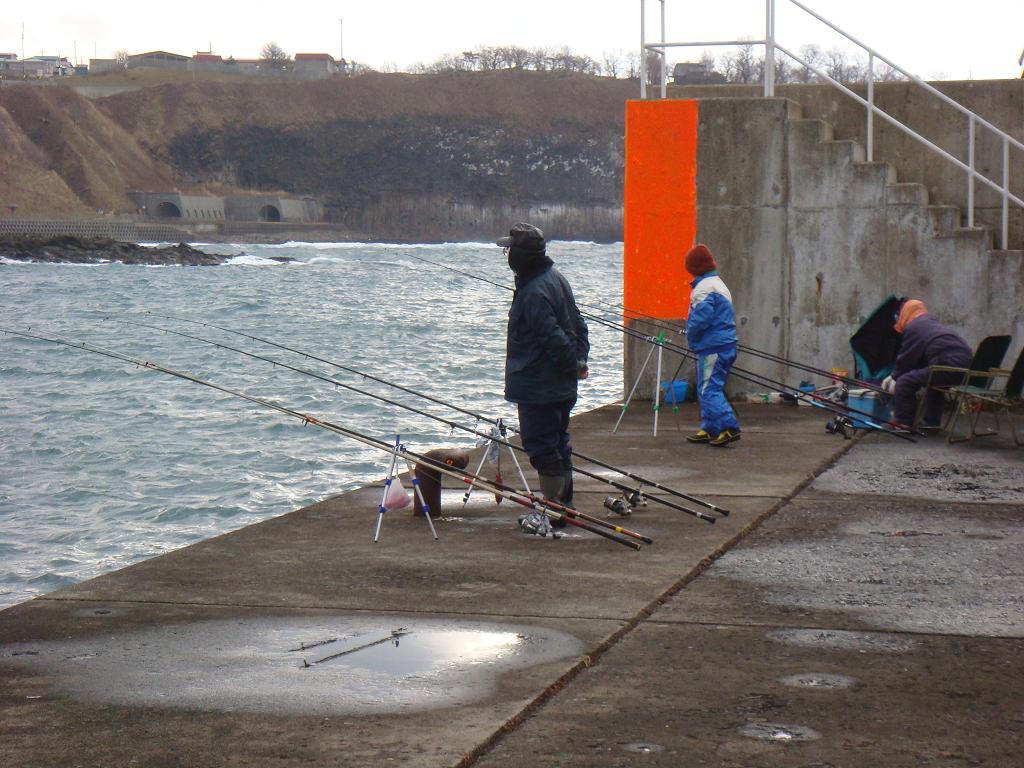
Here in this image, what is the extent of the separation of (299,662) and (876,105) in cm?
1048

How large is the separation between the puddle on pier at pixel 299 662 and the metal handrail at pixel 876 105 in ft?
28.8

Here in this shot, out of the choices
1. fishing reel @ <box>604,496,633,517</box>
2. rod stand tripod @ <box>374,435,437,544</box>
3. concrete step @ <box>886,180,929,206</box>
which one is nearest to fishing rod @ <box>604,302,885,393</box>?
concrete step @ <box>886,180,929,206</box>

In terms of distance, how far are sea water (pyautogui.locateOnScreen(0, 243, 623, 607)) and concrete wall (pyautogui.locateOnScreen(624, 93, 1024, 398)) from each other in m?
1.47

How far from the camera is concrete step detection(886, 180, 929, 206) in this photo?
43.7 ft

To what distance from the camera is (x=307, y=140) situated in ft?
604

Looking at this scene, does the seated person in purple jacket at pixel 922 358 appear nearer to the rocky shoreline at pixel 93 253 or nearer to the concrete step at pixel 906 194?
the concrete step at pixel 906 194

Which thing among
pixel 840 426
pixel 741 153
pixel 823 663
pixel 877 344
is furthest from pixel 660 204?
pixel 823 663

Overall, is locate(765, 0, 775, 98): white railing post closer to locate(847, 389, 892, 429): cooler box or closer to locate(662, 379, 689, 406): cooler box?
locate(662, 379, 689, 406): cooler box

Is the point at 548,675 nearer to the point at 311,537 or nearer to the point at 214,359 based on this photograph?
the point at 311,537

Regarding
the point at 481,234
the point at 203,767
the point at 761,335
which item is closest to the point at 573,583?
the point at 203,767

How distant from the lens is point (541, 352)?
298 inches

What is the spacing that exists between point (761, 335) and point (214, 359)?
26.6 meters

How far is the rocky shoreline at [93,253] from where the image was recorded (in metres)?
100

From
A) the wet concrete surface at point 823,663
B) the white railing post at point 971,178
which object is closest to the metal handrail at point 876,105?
the white railing post at point 971,178
